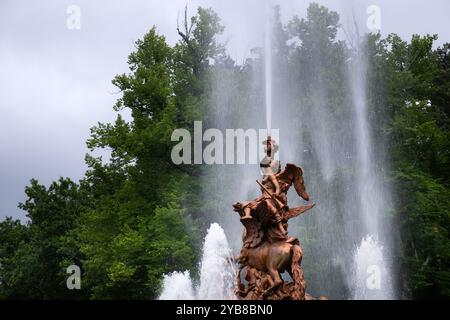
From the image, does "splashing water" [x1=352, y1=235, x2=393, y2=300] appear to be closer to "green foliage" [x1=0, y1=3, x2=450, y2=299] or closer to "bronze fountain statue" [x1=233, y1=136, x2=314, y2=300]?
"green foliage" [x1=0, y1=3, x2=450, y2=299]

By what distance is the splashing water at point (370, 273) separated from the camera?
24.1 m

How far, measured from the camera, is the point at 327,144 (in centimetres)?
2947

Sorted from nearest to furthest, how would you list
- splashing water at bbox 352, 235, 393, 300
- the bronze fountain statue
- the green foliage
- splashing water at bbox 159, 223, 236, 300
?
the bronze fountain statue
splashing water at bbox 159, 223, 236, 300
splashing water at bbox 352, 235, 393, 300
the green foliage

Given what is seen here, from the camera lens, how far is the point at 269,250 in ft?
45.2

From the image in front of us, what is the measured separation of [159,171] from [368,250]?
975 cm

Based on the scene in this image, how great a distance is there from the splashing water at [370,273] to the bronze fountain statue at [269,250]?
10876mm

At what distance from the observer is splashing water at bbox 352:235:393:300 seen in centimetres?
2412

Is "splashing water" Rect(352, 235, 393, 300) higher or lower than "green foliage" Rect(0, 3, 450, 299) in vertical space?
lower

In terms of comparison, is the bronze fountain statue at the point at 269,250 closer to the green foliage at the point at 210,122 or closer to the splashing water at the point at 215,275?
the splashing water at the point at 215,275
